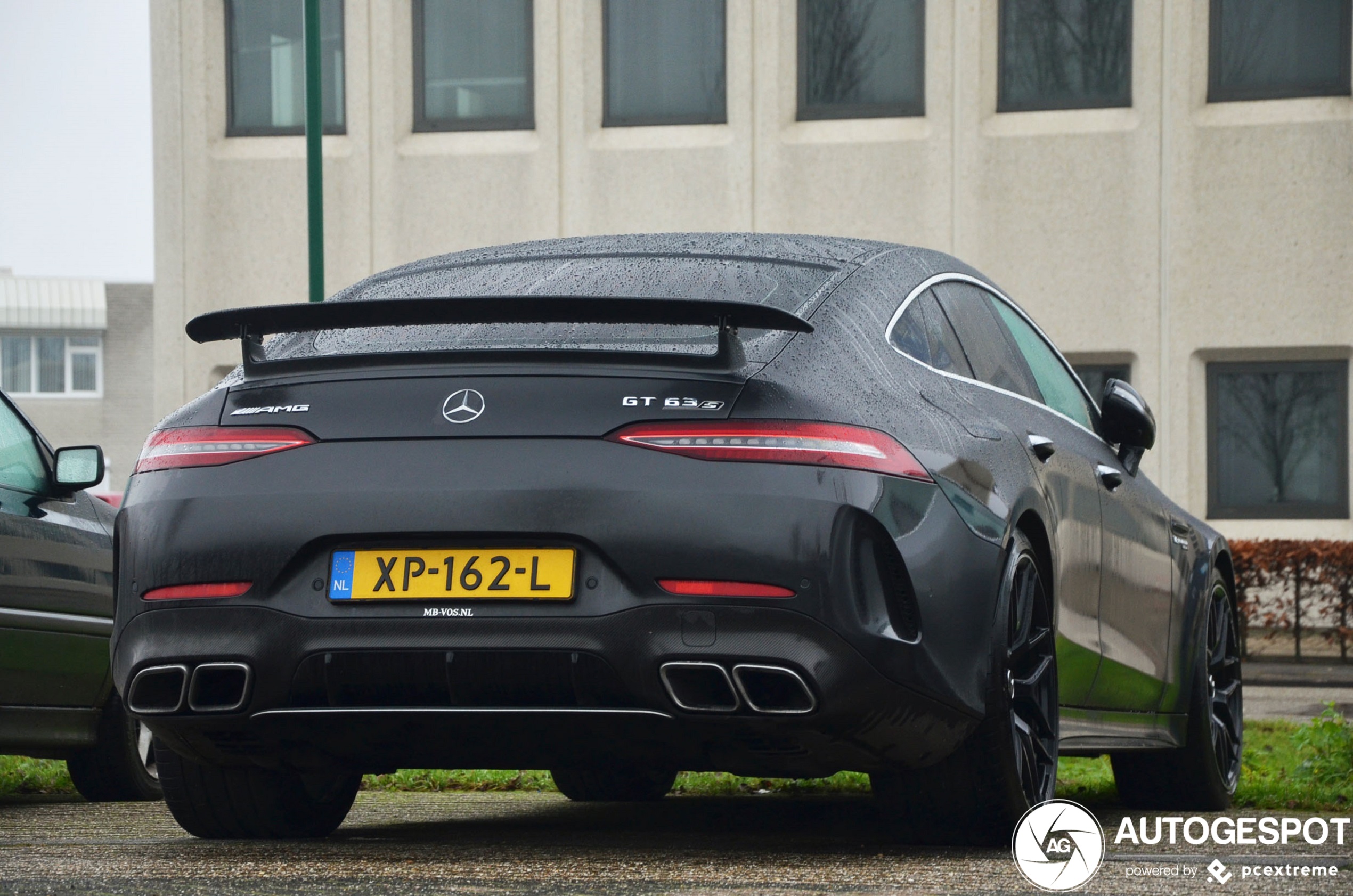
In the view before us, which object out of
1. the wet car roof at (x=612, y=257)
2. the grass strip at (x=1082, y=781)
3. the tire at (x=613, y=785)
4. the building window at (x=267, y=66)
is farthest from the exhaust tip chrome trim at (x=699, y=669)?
the building window at (x=267, y=66)

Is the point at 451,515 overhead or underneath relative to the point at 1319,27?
underneath

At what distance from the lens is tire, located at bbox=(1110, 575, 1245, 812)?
21.5 ft

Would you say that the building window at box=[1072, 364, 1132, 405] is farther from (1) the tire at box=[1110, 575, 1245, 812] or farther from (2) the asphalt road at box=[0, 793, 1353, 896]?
(2) the asphalt road at box=[0, 793, 1353, 896]

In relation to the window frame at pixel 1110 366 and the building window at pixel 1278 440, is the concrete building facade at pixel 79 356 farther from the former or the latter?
the building window at pixel 1278 440

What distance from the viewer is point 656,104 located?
2225 centimetres

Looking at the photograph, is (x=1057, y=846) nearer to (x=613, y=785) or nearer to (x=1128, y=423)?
(x=1128, y=423)

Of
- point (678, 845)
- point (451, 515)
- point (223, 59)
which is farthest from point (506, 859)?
point (223, 59)

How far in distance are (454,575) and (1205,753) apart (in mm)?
3190

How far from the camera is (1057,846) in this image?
478 cm

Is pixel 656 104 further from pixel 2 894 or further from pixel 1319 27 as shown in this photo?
pixel 2 894

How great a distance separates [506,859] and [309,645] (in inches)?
27.7

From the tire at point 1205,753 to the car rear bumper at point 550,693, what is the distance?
2.25 m

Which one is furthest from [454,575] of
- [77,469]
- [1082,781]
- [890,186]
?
[890,186]

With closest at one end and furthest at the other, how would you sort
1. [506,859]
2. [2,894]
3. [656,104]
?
[2,894]
[506,859]
[656,104]
